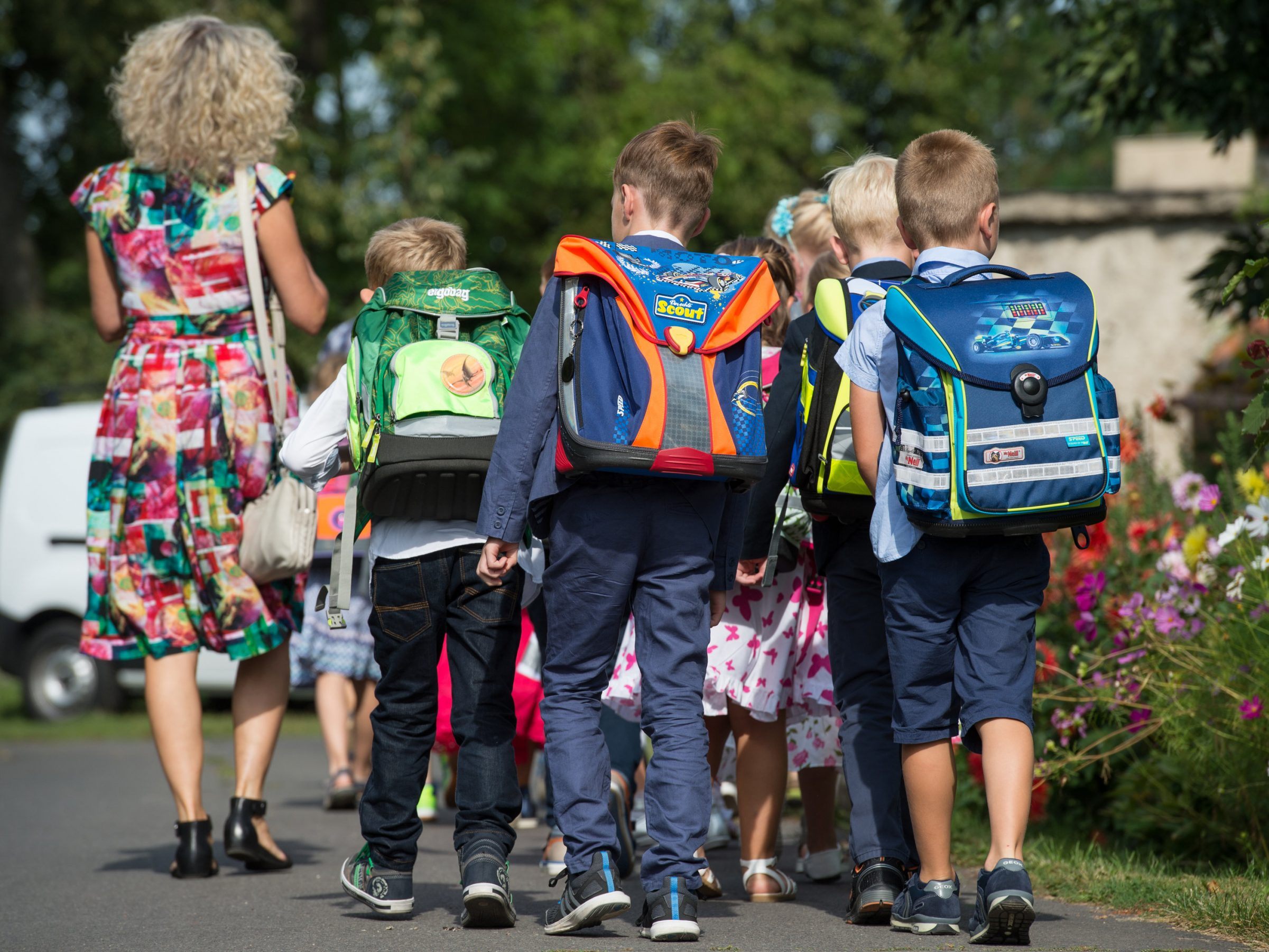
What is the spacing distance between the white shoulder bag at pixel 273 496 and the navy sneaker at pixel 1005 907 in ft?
7.52

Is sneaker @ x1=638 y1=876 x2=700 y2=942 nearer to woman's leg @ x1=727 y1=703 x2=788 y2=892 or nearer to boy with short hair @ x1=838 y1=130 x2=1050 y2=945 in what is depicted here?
boy with short hair @ x1=838 y1=130 x2=1050 y2=945

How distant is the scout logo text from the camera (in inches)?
141

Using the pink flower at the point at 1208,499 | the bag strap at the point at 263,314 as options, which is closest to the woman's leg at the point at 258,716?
the bag strap at the point at 263,314

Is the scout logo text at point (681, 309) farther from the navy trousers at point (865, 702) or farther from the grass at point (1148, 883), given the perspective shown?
the grass at point (1148, 883)

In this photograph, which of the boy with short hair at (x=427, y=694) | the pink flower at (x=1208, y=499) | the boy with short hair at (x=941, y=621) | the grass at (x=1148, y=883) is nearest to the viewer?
the boy with short hair at (x=941, y=621)

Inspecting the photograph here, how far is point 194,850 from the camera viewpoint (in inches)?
183

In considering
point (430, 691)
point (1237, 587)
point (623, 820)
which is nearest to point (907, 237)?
point (1237, 587)

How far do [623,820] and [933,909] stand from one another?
1205 millimetres

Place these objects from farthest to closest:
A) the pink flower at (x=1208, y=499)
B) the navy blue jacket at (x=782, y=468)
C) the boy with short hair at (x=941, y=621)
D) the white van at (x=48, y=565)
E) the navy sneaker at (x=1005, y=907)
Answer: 1. the white van at (x=48, y=565)
2. the pink flower at (x=1208, y=499)
3. the navy blue jacket at (x=782, y=468)
4. the boy with short hair at (x=941, y=621)
5. the navy sneaker at (x=1005, y=907)

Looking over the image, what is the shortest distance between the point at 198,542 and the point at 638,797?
240 centimetres

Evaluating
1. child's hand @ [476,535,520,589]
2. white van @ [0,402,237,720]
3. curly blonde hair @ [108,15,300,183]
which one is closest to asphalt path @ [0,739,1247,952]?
child's hand @ [476,535,520,589]

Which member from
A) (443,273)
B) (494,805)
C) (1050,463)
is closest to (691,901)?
(494,805)

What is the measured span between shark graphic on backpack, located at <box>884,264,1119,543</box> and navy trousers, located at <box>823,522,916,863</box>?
0.53 meters

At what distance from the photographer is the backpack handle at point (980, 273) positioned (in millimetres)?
3629
